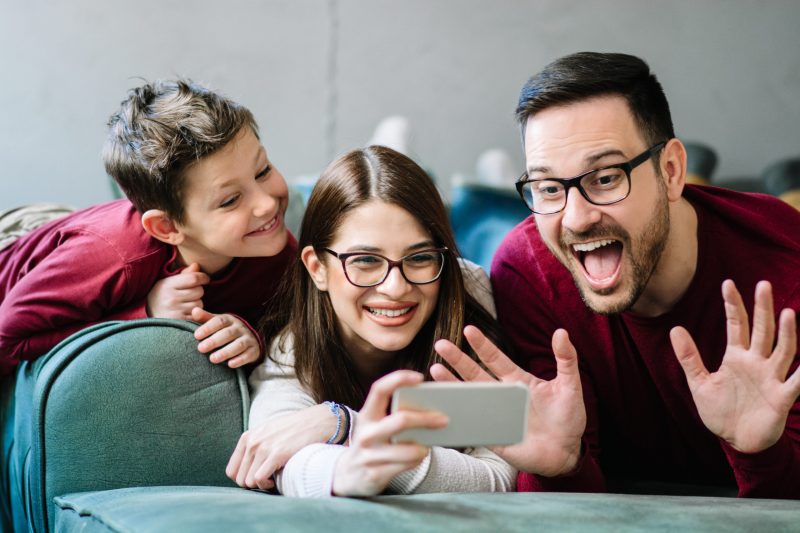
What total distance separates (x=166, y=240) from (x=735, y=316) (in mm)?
1151

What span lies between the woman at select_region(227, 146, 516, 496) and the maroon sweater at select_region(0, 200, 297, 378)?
0.15m

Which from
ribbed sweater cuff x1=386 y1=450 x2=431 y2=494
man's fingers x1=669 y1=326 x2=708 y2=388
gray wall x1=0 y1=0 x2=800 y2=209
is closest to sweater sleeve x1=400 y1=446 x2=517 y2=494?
ribbed sweater cuff x1=386 y1=450 x2=431 y2=494

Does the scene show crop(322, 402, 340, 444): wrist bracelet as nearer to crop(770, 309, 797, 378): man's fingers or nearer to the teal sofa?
the teal sofa

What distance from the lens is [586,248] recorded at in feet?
5.09

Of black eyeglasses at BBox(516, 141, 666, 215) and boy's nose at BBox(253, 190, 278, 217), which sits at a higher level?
black eyeglasses at BBox(516, 141, 666, 215)

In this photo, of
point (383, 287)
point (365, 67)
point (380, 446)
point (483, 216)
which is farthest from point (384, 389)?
point (365, 67)

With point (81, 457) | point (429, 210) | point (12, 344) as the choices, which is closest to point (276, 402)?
point (81, 457)

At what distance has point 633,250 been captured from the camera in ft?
5.05

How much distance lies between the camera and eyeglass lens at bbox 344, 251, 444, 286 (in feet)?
5.24

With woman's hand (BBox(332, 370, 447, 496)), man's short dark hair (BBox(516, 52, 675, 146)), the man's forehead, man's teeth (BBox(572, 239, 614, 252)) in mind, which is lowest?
woman's hand (BBox(332, 370, 447, 496))

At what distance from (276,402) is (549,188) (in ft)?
2.11

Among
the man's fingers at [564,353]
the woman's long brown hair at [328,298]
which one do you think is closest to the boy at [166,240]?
the woman's long brown hair at [328,298]

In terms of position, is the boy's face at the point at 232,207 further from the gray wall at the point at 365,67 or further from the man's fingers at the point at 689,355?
the gray wall at the point at 365,67

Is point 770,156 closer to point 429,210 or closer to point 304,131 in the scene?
point 304,131
